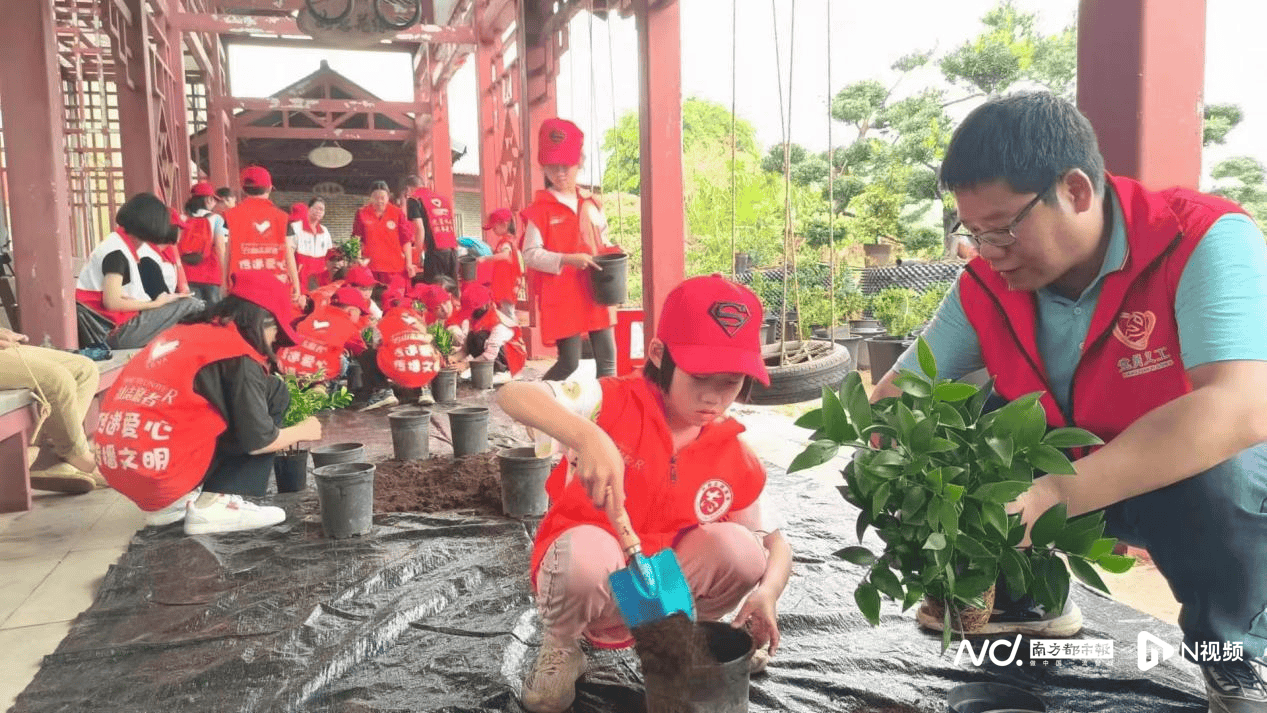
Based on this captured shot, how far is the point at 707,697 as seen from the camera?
130cm

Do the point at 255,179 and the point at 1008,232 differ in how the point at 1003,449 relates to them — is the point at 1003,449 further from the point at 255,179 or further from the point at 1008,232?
the point at 255,179

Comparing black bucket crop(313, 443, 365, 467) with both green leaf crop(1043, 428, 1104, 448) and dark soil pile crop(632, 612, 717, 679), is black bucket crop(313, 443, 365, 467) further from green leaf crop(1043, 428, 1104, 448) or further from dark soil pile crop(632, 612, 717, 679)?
green leaf crop(1043, 428, 1104, 448)

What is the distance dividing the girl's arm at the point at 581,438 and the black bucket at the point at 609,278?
101 inches

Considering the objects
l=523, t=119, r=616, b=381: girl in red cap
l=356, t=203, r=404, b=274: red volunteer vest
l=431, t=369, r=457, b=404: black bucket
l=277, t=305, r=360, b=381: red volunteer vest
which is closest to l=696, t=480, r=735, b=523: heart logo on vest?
l=523, t=119, r=616, b=381: girl in red cap

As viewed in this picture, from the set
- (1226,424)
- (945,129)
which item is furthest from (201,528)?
(945,129)

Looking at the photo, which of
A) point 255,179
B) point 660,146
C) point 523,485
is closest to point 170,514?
point 523,485

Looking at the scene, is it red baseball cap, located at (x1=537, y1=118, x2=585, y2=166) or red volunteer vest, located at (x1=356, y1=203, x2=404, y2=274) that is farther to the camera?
red volunteer vest, located at (x1=356, y1=203, x2=404, y2=274)

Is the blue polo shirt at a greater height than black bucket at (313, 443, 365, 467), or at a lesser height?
greater

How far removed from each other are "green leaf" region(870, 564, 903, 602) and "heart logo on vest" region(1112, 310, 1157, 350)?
68 cm

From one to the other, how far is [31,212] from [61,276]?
0.34m

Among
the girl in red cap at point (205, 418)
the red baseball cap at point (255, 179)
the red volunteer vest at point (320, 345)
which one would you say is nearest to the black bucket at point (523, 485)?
the girl in red cap at point (205, 418)

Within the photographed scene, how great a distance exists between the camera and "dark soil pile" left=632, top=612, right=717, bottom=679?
50.8 inches

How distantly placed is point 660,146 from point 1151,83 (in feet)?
9.29

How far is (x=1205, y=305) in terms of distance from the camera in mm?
1390
